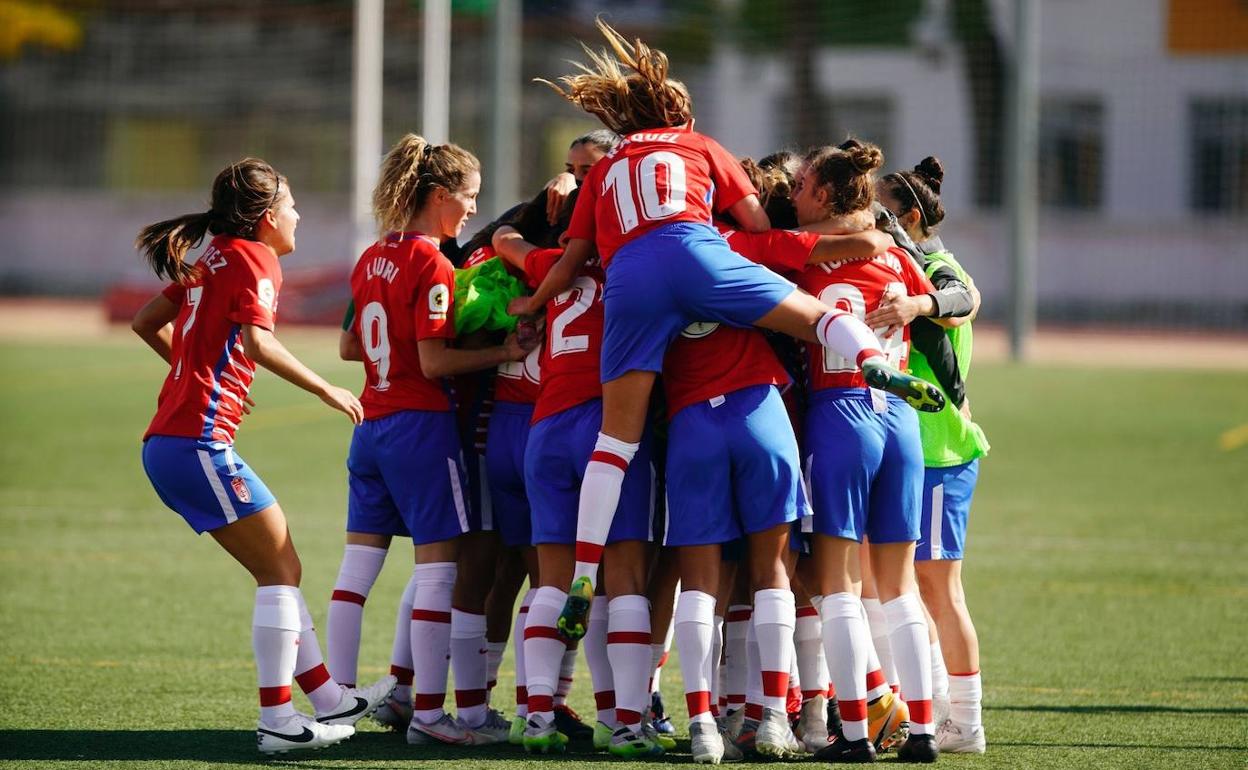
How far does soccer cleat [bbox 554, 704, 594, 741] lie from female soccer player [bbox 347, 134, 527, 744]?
0.18m

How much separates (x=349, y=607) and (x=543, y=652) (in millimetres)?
781

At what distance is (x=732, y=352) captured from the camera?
473 centimetres

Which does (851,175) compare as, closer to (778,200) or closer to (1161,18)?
(778,200)

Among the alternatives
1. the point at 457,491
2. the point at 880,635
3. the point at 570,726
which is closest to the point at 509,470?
the point at 457,491

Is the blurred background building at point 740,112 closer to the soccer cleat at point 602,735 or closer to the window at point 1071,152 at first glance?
the window at point 1071,152

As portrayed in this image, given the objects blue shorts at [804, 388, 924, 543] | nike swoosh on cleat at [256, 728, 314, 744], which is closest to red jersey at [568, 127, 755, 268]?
blue shorts at [804, 388, 924, 543]

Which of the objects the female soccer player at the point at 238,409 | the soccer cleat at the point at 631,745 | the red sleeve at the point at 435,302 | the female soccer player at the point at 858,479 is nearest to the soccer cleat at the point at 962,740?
the female soccer player at the point at 858,479

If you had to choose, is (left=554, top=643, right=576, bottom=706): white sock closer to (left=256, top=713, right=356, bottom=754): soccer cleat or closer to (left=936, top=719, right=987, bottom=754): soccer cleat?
(left=256, top=713, right=356, bottom=754): soccer cleat

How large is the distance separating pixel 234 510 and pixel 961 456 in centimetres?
231

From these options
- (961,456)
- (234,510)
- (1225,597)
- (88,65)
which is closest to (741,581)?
(961,456)

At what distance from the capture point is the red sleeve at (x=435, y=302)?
195 inches

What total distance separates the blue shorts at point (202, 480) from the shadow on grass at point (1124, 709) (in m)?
2.73

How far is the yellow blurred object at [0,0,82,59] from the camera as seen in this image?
112 ft

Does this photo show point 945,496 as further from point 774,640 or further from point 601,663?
point 601,663
